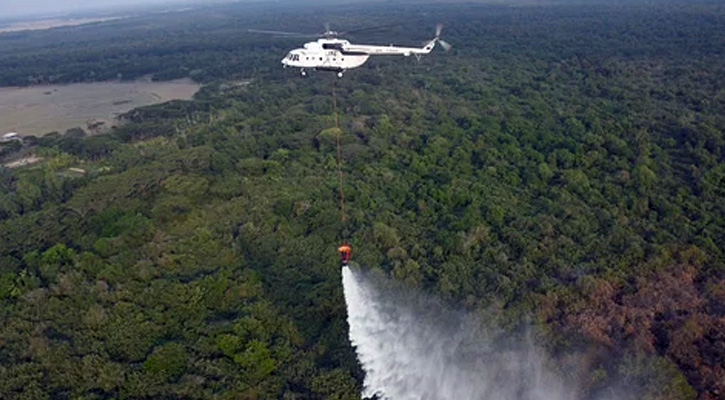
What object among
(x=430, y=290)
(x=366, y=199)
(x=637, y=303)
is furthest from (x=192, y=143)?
(x=637, y=303)

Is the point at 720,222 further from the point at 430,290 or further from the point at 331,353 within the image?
the point at 331,353

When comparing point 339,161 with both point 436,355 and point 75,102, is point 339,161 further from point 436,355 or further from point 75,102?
point 75,102

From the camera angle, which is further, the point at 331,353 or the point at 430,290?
the point at 430,290

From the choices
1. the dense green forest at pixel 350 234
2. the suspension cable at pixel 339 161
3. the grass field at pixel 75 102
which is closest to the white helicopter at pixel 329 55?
the suspension cable at pixel 339 161

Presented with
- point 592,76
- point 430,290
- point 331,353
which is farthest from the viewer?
point 592,76

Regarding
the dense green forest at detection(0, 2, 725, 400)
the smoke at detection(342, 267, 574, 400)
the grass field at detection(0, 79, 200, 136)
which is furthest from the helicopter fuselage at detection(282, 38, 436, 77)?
the grass field at detection(0, 79, 200, 136)

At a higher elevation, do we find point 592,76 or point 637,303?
point 592,76
